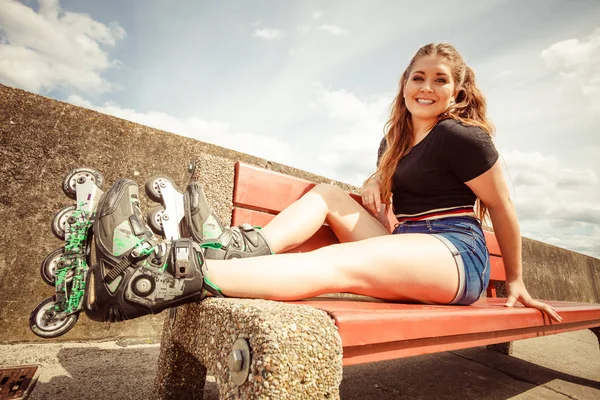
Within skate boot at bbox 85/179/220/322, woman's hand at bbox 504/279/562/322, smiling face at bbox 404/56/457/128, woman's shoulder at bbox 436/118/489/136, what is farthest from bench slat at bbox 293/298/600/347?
smiling face at bbox 404/56/457/128

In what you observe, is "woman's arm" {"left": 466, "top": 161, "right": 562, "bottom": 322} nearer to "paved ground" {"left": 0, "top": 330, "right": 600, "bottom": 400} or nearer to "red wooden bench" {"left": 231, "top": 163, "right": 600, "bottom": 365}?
"red wooden bench" {"left": 231, "top": 163, "right": 600, "bottom": 365}

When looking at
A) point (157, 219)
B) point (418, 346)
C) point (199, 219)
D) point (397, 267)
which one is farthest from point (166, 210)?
point (418, 346)

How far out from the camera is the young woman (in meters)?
0.84

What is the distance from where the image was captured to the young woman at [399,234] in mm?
843

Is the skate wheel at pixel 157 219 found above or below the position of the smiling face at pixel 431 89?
below

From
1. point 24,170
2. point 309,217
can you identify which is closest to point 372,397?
point 309,217

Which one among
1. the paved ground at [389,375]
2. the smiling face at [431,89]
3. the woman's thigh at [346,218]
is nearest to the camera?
the paved ground at [389,375]

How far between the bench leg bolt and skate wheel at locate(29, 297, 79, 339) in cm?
59

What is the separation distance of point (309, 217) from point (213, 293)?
594 mm

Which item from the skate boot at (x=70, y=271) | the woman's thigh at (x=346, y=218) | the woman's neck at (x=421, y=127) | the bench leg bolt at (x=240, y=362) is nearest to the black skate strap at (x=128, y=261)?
the skate boot at (x=70, y=271)

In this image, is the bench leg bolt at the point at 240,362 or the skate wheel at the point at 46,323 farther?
the skate wheel at the point at 46,323

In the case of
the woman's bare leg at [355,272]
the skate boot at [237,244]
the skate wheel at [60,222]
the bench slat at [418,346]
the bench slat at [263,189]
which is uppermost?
the bench slat at [263,189]

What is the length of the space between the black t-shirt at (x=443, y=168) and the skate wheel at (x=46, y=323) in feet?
4.85

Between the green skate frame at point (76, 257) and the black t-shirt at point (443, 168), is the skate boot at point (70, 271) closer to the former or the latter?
the green skate frame at point (76, 257)
